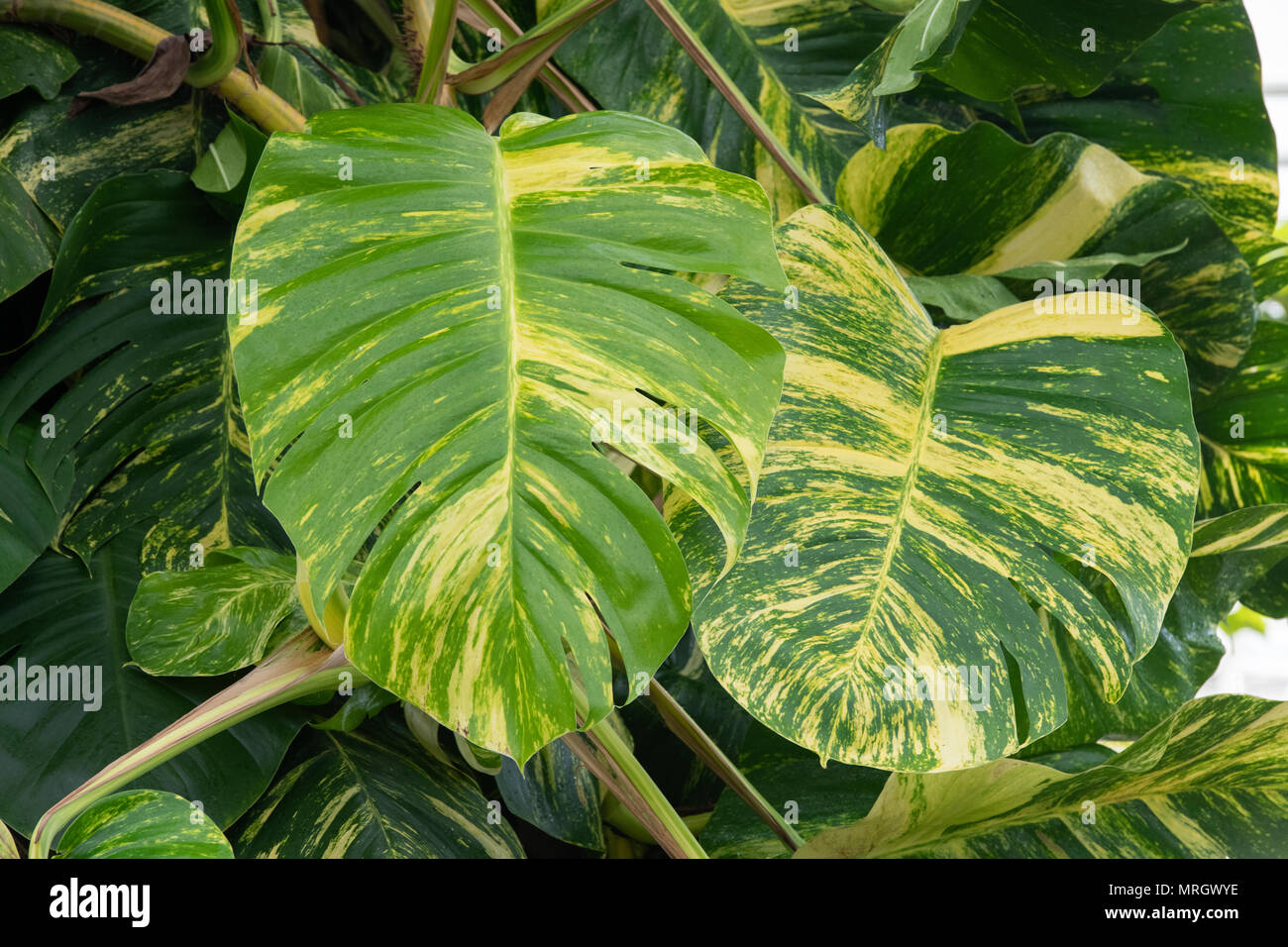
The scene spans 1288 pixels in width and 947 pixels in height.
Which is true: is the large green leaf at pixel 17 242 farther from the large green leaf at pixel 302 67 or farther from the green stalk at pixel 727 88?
the green stalk at pixel 727 88

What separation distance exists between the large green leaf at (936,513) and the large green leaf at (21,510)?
0.53 metres

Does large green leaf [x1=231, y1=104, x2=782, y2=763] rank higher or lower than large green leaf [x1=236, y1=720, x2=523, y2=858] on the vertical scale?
higher

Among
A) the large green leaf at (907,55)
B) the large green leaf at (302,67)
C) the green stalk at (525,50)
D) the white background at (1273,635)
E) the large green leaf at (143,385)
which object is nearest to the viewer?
the large green leaf at (907,55)

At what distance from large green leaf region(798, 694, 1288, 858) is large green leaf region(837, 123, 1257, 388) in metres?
0.41

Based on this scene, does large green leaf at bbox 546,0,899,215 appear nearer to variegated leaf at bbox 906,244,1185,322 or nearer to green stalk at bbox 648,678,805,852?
variegated leaf at bbox 906,244,1185,322

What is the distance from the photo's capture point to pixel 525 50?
70 cm

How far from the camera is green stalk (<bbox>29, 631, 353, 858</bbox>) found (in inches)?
21.5

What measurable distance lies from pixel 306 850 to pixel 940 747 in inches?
18.9

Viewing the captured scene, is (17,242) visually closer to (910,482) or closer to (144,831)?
(144,831)

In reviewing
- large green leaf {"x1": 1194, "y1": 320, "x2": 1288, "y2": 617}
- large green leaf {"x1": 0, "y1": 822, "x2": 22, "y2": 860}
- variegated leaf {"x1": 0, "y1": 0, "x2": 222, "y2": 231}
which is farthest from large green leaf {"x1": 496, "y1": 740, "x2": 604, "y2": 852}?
large green leaf {"x1": 1194, "y1": 320, "x2": 1288, "y2": 617}

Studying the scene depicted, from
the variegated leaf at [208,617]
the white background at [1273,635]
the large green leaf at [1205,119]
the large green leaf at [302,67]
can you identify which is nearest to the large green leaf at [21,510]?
the variegated leaf at [208,617]

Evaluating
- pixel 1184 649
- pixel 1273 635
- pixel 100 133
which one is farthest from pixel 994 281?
pixel 1273 635

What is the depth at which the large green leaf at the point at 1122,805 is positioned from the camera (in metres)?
0.65
